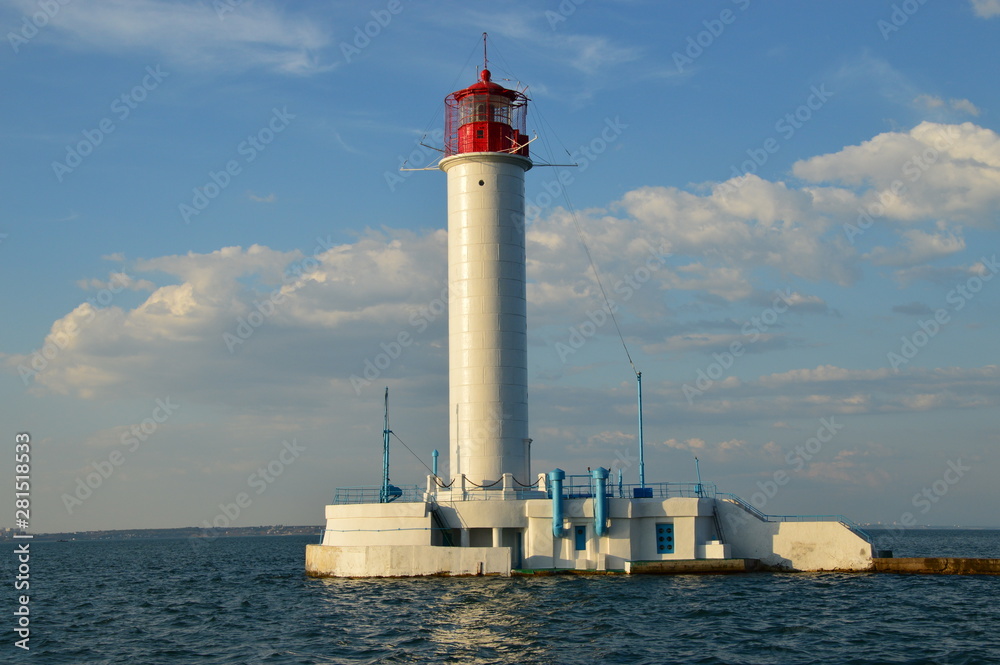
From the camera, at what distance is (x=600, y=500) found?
38.7 m

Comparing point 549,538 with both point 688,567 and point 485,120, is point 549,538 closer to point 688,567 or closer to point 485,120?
point 688,567

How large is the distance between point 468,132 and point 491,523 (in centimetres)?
1715

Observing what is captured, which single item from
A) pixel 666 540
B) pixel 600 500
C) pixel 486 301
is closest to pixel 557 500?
pixel 600 500

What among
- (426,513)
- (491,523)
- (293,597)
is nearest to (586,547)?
(491,523)

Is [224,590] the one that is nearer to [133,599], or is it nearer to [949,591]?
[133,599]

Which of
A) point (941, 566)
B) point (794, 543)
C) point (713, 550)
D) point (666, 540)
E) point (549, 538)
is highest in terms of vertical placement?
point (549, 538)

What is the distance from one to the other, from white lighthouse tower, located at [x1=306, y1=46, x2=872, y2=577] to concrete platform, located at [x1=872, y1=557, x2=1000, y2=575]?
833 mm

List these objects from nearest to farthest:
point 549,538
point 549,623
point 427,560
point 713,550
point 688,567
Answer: point 549,623, point 427,560, point 549,538, point 688,567, point 713,550

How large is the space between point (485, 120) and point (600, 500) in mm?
17490

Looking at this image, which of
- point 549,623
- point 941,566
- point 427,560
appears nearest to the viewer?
point 549,623

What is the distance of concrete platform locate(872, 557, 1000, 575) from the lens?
4047cm

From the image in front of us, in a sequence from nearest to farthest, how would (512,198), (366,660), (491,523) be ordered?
(366,660)
(491,523)
(512,198)

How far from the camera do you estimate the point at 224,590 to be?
45.3 meters

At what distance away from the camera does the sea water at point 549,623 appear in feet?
84.1
